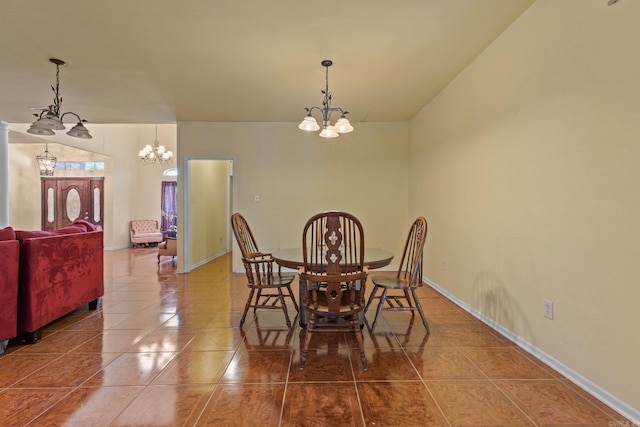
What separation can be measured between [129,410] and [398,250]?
438cm

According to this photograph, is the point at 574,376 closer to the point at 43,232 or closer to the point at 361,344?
the point at 361,344

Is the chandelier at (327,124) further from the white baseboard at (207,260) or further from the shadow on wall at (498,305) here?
the white baseboard at (207,260)

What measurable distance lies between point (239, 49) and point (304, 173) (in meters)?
2.56

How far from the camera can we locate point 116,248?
26.7 ft

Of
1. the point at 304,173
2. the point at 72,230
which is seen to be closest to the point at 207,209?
the point at 304,173

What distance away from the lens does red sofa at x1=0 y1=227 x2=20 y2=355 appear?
2.14 metres

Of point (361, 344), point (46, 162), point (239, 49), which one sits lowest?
point (361, 344)

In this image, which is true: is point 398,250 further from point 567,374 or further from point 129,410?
point 129,410

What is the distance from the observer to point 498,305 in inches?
101

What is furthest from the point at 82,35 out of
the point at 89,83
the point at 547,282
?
the point at 547,282

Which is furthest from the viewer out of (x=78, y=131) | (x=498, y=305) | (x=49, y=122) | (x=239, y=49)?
(x=78, y=131)

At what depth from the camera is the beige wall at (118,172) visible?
7078 mm

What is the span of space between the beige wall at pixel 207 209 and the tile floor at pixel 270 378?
2.55 m

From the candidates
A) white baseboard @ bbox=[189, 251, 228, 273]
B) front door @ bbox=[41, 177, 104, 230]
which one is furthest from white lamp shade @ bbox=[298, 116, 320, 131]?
front door @ bbox=[41, 177, 104, 230]
